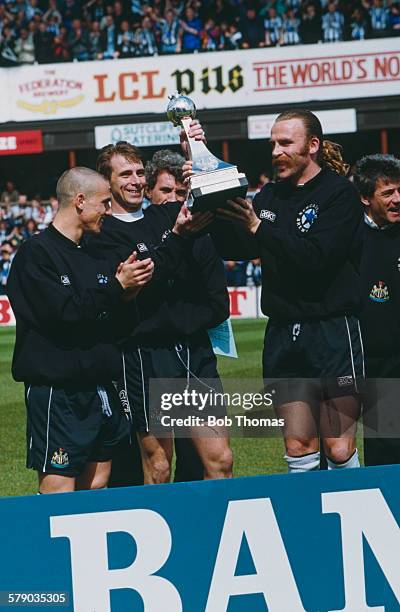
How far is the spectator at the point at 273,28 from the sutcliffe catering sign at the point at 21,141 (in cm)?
662

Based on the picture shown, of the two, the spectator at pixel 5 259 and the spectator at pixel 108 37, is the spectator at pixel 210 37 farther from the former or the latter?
the spectator at pixel 5 259

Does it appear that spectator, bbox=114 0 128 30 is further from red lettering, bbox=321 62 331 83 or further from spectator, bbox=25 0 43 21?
red lettering, bbox=321 62 331 83

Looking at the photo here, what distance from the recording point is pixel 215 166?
4.95 meters

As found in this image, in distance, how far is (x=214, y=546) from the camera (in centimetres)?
396

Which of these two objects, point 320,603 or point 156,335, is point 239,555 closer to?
point 320,603

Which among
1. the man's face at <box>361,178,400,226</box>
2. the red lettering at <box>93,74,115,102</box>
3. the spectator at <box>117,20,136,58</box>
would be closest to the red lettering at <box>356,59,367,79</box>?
the spectator at <box>117,20,136,58</box>

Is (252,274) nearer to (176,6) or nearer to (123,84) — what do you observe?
(123,84)

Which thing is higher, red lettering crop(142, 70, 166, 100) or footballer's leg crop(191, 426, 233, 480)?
red lettering crop(142, 70, 166, 100)

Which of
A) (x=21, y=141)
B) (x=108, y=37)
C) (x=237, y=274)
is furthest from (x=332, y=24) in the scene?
(x=21, y=141)

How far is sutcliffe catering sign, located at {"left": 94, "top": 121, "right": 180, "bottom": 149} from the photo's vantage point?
2925cm

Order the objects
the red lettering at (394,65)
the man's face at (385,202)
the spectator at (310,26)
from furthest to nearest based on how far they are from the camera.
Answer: the spectator at (310,26) → the red lettering at (394,65) → the man's face at (385,202)

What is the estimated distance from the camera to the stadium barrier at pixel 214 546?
3898 millimetres

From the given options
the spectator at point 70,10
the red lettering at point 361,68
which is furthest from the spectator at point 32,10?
the red lettering at point 361,68

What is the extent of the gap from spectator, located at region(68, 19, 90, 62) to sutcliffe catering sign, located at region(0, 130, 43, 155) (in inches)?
93.8
